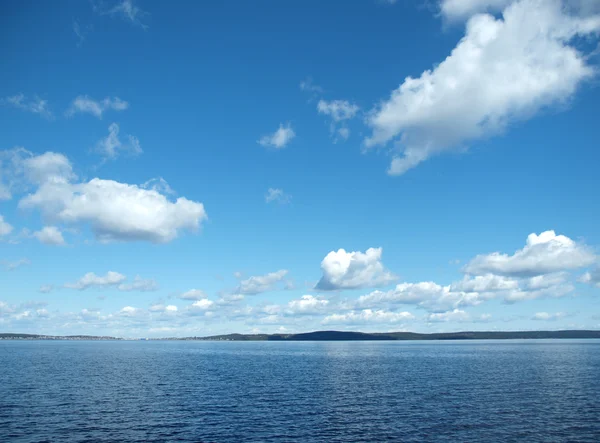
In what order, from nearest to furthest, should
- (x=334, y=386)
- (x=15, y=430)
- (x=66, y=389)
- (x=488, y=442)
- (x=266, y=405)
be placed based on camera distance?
(x=488, y=442) → (x=15, y=430) → (x=266, y=405) → (x=66, y=389) → (x=334, y=386)

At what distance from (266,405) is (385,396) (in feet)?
70.6

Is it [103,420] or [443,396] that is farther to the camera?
[443,396]

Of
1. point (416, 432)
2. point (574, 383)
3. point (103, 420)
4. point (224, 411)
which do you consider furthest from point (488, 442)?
point (574, 383)

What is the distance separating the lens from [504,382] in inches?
3622

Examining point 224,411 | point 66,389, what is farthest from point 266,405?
point 66,389

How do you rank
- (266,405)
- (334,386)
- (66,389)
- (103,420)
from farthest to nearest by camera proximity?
(334,386), (66,389), (266,405), (103,420)

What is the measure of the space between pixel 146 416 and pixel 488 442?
1687 inches

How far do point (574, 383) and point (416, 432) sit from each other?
59508 millimetres

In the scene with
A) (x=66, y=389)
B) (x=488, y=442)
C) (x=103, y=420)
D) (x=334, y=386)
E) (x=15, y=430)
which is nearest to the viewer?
(x=488, y=442)

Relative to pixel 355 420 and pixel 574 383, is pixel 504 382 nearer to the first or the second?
pixel 574 383

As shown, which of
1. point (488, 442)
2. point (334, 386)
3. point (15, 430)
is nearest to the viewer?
point (488, 442)

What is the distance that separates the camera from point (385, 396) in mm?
75812

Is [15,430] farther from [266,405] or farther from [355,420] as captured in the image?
[355,420]

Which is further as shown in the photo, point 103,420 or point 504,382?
point 504,382
